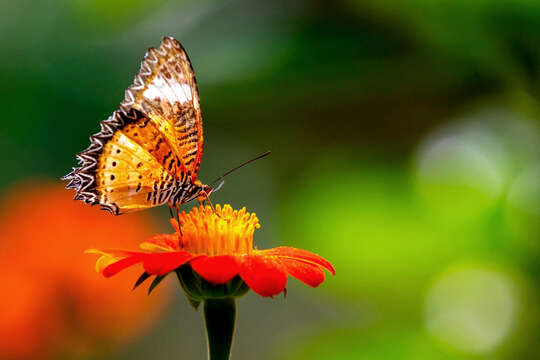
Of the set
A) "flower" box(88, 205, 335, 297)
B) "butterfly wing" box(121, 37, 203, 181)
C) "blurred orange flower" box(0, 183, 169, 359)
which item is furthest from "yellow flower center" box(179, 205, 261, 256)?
"blurred orange flower" box(0, 183, 169, 359)

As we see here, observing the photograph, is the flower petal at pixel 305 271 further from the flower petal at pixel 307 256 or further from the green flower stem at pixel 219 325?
the green flower stem at pixel 219 325

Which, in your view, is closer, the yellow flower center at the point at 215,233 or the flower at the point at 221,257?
the flower at the point at 221,257

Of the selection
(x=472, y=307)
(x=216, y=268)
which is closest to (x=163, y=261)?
(x=216, y=268)

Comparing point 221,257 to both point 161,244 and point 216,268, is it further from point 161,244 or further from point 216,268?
point 161,244

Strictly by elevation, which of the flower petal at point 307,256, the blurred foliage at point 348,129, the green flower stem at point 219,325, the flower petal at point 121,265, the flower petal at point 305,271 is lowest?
the green flower stem at point 219,325

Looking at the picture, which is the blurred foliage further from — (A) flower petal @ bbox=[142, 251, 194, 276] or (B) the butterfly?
(A) flower petal @ bbox=[142, 251, 194, 276]

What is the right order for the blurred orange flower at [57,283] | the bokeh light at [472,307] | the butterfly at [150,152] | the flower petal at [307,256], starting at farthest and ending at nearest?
the bokeh light at [472,307]
the blurred orange flower at [57,283]
the butterfly at [150,152]
the flower petal at [307,256]

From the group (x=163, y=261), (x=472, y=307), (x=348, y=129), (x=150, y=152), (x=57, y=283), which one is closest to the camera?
(x=163, y=261)

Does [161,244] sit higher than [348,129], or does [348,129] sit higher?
[348,129]

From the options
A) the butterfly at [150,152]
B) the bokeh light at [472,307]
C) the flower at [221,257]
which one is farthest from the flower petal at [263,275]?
the bokeh light at [472,307]
